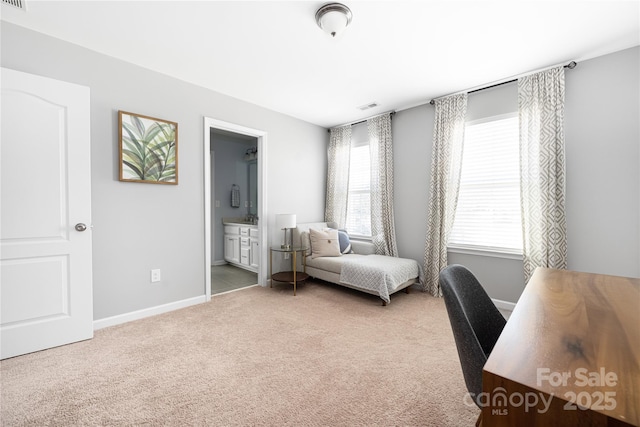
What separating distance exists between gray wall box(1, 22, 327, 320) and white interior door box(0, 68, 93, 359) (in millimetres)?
202

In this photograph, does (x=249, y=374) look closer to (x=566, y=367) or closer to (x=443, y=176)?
(x=566, y=367)

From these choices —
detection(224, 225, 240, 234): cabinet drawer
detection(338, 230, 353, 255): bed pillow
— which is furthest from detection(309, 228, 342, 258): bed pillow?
detection(224, 225, 240, 234): cabinet drawer

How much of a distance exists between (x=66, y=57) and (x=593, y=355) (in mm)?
3830

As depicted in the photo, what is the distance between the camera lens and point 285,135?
4137mm

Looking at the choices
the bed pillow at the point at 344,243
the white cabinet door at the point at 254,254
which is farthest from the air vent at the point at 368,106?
the white cabinet door at the point at 254,254

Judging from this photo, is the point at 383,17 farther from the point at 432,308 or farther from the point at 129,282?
the point at 129,282

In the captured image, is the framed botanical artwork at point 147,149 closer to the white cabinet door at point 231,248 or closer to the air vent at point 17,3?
the air vent at point 17,3

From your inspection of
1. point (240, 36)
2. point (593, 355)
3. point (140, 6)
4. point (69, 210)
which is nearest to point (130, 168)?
point (69, 210)

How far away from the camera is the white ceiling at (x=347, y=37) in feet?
6.28

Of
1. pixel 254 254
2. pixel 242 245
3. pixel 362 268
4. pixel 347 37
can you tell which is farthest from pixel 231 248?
pixel 347 37

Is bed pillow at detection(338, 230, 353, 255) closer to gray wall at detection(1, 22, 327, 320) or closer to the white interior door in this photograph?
gray wall at detection(1, 22, 327, 320)

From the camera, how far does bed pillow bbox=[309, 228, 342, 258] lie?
388 cm

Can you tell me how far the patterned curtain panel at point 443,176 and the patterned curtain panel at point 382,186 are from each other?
0.59 meters

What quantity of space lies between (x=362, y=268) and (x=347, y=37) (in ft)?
8.00
